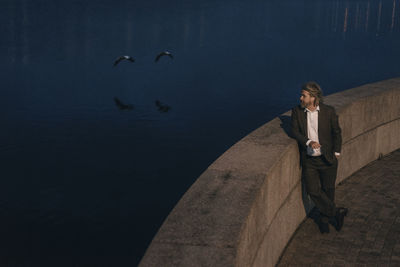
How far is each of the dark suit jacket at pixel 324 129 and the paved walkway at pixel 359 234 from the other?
960mm

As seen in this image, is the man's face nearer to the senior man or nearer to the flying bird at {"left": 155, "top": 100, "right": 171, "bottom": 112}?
the senior man

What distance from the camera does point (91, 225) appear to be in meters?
10.5

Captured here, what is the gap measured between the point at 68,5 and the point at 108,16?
13794 mm

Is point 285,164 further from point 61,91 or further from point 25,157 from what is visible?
point 61,91

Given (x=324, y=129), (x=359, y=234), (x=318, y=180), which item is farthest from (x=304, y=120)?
(x=359, y=234)

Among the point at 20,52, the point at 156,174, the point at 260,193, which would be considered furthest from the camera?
the point at 20,52

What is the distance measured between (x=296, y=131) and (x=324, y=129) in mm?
331

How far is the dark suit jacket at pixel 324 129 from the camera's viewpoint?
21.8 feet

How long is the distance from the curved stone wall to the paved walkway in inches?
7.7

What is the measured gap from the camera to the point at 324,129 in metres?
6.68

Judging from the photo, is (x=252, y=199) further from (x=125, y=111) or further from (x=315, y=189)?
(x=125, y=111)

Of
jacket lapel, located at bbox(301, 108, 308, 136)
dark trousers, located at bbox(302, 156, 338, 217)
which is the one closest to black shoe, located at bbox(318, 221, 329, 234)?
dark trousers, located at bbox(302, 156, 338, 217)

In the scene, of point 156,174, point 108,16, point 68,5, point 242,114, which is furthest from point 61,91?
point 68,5

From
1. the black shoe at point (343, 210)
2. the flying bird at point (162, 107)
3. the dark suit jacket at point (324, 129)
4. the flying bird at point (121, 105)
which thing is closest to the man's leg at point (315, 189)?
the black shoe at point (343, 210)
